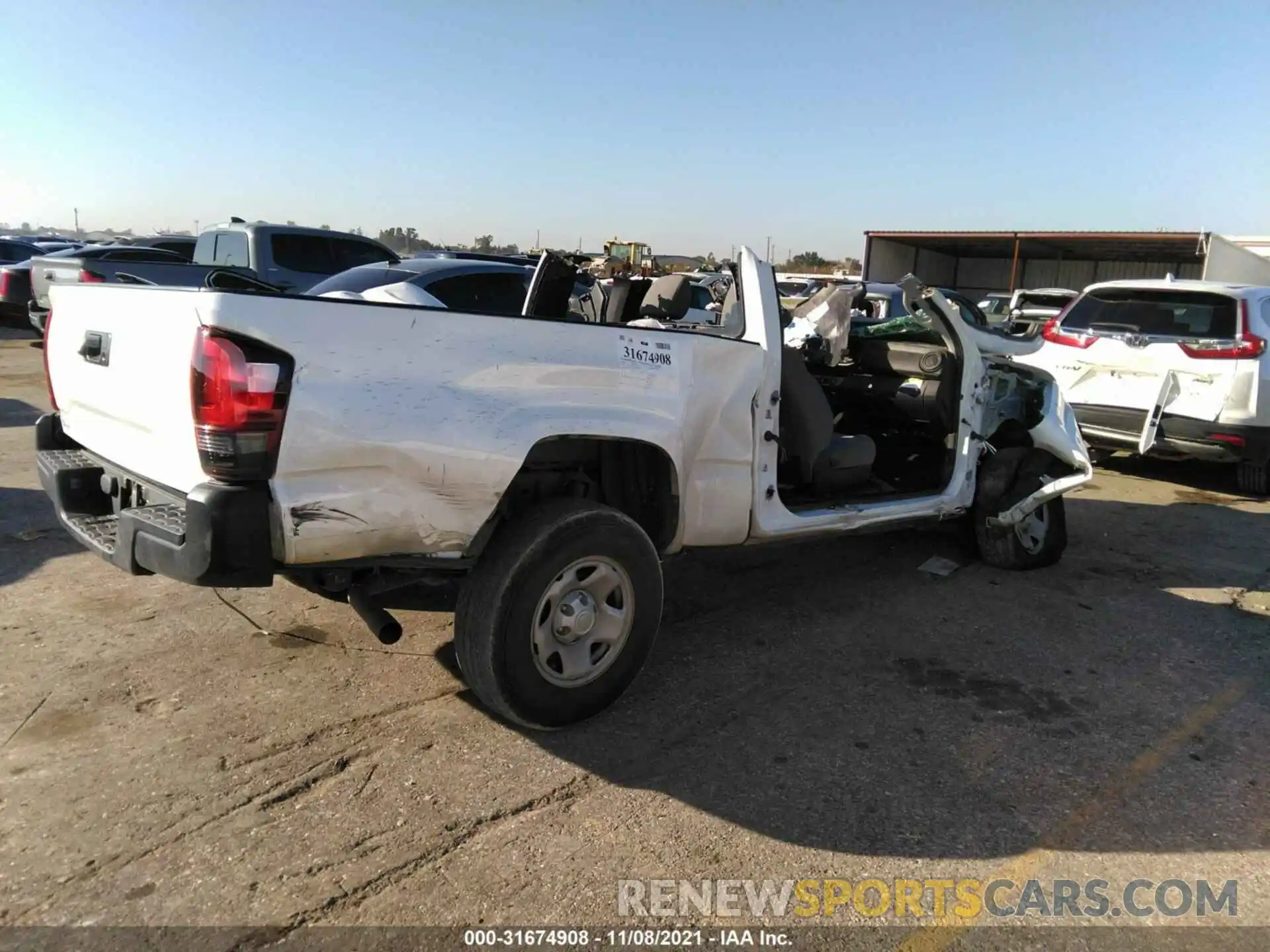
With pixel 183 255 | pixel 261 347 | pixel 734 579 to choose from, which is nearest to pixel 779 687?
pixel 734 579

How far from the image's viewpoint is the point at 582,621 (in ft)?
11.1

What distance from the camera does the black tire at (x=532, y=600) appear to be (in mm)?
3148

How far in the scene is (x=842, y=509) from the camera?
462 centimetres

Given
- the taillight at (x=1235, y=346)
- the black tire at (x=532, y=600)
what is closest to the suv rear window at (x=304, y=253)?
the black tire at (x=532, y=600)

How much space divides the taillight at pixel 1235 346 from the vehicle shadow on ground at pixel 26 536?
27.2 feet

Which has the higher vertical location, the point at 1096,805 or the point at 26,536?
the point at 26,536

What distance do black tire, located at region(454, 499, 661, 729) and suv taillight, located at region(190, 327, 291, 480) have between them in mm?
875

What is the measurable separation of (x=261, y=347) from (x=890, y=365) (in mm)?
4082

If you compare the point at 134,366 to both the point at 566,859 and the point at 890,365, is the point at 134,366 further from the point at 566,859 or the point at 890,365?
the point at 890,365

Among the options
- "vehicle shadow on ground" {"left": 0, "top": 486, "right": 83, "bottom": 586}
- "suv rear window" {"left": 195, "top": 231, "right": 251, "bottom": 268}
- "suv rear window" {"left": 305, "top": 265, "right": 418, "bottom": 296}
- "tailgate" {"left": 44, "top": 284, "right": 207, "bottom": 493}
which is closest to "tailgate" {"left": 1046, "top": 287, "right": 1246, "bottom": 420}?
"suv rear window" {"left": 305, "top": 265, "right": 418, "bottom": 296}

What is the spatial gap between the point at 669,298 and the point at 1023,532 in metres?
2.77

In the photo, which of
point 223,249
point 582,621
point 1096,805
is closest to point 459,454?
point 582,621

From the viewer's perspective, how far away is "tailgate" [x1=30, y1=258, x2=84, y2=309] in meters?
12.2

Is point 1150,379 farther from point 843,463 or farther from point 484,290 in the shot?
point 484,290
